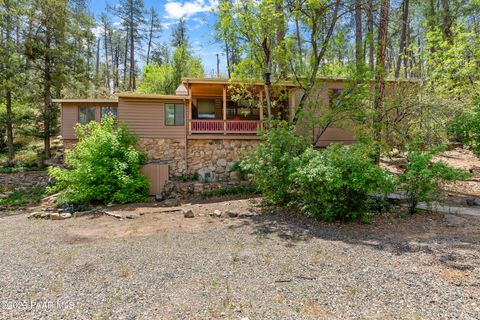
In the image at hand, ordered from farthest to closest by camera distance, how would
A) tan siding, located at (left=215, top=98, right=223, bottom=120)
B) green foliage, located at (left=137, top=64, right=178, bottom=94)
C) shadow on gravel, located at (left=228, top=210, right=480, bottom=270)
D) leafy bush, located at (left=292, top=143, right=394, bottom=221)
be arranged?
green foliage, located at (left=137, top=64, right=178, bottom=94) < tan siding, located at (left=215, top=98, right=223, bottom=120) < leafy bush, located at (left=292, top=143, right=394, bottom=221) < shadow on gravel, located at (left=228, top=210, right=480, bottom=270)

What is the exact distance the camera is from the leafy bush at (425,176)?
→ 5.52m

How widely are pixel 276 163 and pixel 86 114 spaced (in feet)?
35.7

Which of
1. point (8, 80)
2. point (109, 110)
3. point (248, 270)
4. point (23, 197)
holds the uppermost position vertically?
point (8, 80)

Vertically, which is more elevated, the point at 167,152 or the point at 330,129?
the point at 330,129

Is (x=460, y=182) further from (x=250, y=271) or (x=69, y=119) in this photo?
(x=69, y=119)

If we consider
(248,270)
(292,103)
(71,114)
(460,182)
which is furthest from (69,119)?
(460,182)

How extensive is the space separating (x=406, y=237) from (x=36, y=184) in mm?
14484

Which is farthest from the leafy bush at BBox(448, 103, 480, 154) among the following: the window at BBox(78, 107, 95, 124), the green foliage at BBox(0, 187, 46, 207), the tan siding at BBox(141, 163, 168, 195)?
the window at BBox(78, 107, 95, 124)

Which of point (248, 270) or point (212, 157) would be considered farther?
point (212, 157)

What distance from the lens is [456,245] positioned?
4410 millimetres

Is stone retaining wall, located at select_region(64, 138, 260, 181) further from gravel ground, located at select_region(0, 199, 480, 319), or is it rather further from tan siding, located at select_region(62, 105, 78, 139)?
gravel ground, located at select_region(0, 199, 480, 319)

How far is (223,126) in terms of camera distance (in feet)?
37.7

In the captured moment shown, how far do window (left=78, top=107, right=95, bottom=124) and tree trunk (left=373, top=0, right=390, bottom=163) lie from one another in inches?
503

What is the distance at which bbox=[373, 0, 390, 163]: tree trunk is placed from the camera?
27.8ft
